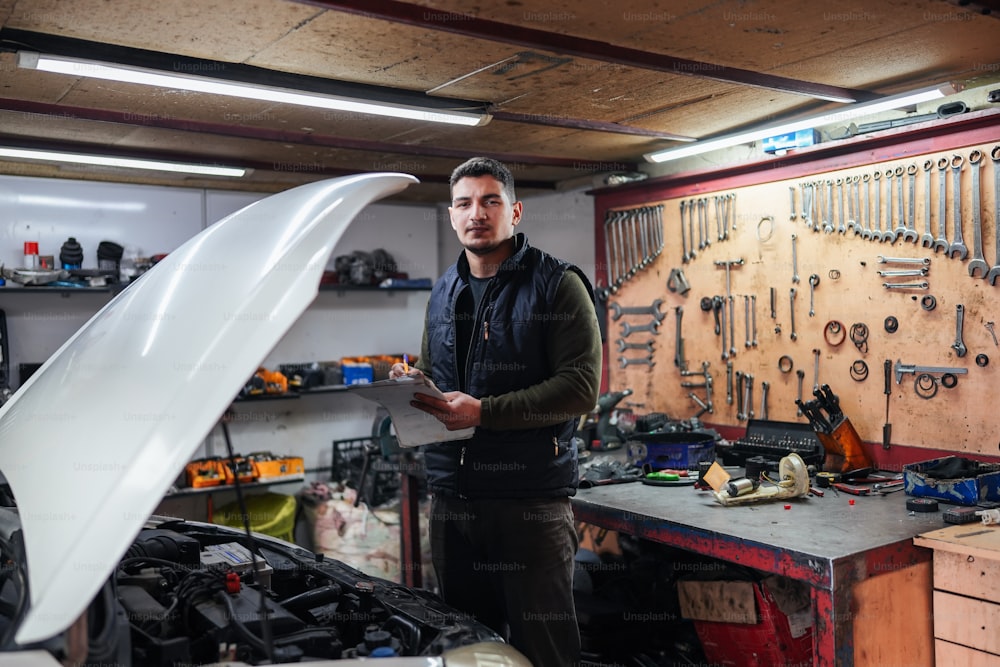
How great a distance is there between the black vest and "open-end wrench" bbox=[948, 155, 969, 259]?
5.90 feet

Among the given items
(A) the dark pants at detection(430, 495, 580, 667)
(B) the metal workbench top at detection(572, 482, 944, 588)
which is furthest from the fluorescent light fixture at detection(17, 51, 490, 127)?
(B) the metal workbench top at detection(572, 482, 944, 588)

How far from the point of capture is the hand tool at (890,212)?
131 inches

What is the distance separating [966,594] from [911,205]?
1.65m

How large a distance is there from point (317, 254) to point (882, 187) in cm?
288

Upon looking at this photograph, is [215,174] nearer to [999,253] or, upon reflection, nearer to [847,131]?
[847,131]

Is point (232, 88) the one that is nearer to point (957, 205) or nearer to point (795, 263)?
point (795, 263)

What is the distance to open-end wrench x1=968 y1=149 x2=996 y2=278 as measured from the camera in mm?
3066

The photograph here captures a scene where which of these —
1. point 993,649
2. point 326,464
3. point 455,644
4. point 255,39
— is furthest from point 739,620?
point 326,464

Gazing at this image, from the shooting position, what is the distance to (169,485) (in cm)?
111

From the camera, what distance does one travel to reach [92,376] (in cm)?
149

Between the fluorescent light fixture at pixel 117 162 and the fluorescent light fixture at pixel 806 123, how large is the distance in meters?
2.32

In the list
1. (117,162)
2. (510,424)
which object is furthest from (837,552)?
(117,162)

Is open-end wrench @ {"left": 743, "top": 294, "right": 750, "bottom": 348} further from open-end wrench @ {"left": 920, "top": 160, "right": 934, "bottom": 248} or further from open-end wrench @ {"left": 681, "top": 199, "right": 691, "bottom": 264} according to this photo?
open-end wrench @ {"left": 920, "top": 160, "right": 934, "bottom": 248}

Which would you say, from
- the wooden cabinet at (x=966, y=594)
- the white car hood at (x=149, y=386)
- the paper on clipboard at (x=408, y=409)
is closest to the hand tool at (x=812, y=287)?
the wooden cabinet at (x=966, y=594)
